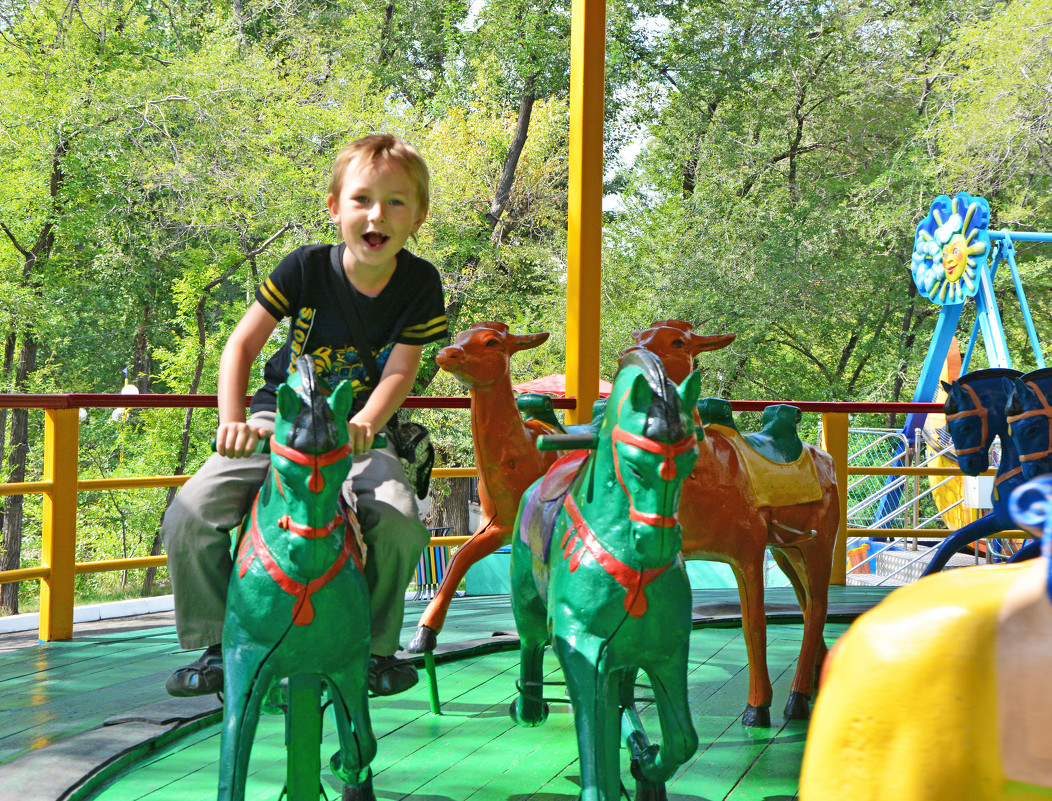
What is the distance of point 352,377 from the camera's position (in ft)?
7.98

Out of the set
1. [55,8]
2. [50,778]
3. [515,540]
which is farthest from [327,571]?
[55,8]

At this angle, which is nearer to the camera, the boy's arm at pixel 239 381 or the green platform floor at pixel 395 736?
the boy's arm at pixel 239 381

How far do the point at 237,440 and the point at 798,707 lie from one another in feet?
7.63

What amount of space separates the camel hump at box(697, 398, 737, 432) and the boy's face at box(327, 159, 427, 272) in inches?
47.1

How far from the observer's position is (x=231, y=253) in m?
19.5

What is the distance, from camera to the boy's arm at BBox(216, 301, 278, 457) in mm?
1925

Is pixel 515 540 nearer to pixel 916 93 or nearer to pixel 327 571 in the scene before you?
pixel 327 571

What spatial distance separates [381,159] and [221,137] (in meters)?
17.2

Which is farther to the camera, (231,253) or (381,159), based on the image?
(231,253)

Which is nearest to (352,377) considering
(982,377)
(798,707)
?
(798,707)

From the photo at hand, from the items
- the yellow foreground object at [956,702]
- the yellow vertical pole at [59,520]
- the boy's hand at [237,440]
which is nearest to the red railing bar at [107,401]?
the yellow vertical pole at [59,520]

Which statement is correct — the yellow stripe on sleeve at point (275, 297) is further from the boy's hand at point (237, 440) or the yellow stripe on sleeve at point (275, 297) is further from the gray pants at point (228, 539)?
the boy's hand at point (237, 440)

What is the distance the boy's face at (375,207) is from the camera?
230 cm

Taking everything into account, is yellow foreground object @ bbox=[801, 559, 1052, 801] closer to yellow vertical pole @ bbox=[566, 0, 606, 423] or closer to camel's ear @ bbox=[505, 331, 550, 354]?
camel's ear @ bbox=[505, 331, 550, 354]
